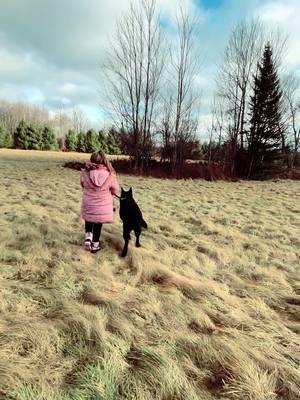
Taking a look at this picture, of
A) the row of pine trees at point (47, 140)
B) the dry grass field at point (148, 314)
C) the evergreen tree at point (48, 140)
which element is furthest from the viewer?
the evergreen tree at point (48, 140)

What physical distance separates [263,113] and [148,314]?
2361 cm

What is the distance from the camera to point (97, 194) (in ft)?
18.1

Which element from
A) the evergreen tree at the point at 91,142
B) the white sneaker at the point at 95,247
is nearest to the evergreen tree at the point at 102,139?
the evergreen tree at the point at 91,142

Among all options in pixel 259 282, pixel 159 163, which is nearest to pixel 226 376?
pixel 259 282

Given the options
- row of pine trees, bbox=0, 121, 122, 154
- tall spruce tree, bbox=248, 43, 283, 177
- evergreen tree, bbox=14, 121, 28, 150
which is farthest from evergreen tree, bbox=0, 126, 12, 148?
tall spruce tree, bbox=248, 43, 283, 177

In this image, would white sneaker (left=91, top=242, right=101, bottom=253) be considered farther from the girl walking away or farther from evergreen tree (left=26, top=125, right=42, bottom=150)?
evergreen tree (left=26, top=125, right=42, bottom=150)

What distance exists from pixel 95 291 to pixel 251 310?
1.76 m

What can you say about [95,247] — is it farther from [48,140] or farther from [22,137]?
[48,140]

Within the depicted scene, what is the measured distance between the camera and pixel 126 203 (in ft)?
18.5

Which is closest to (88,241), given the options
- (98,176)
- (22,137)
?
(98,176)

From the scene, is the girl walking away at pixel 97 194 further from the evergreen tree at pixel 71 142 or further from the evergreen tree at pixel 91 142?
the evergreen tree at pixel 71 142

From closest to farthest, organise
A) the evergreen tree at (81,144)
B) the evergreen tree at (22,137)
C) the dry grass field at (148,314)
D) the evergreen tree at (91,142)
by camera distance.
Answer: the dry grass field at (148,314) → the evergreen tree at (22,137) → the evergreen tree at (91,142) → the evergreen tree at (81,144)

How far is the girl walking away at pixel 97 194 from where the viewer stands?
551cm

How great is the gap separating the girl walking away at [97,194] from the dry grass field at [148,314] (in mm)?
373
